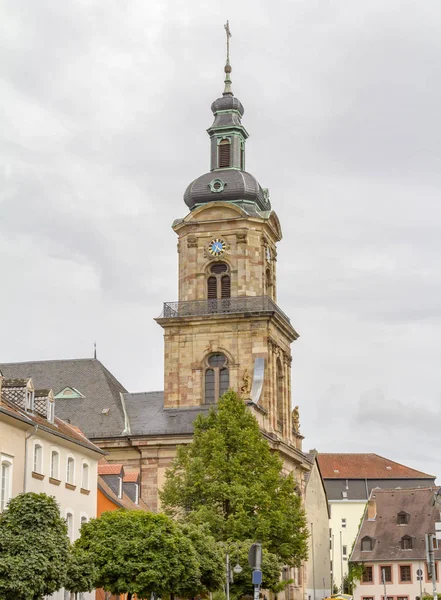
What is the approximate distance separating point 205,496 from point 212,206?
28.6 m

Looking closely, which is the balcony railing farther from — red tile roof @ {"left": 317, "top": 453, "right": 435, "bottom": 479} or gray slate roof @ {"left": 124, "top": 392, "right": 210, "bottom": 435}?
red tile roof @ {"left": 317, "top": 453, "right": 435, "bottom": 479}

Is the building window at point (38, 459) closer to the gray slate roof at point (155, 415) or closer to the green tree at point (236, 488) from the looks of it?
the green tree at point (236, 488)

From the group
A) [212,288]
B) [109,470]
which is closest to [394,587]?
[212,288]

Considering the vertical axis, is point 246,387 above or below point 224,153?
below

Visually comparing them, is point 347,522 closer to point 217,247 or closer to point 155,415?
point 217,247

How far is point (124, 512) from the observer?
40.3m

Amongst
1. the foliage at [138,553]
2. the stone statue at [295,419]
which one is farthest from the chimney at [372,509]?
the foliage at [138,553]

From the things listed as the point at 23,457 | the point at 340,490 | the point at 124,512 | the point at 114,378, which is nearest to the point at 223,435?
the point at 124,512

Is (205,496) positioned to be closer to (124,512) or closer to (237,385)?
(124,512)

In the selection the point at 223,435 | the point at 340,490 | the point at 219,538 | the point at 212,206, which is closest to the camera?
the point at 219,538

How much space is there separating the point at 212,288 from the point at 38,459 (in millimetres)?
37443

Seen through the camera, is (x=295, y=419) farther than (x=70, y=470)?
Yes

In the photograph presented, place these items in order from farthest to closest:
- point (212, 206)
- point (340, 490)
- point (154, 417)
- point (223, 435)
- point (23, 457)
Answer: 1. point (340, 490)
2. point (212, 206)
3. point (154, 417)
4. point (223, 435)
5. point (23, 457)

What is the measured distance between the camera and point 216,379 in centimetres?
7281
